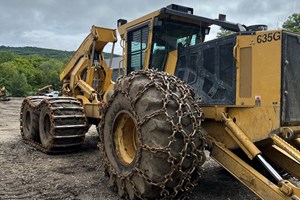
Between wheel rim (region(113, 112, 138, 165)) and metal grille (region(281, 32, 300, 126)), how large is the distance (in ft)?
6.10

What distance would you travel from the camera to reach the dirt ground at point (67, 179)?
4.76 metres

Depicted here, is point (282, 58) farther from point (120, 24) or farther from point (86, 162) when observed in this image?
point (86, 162)

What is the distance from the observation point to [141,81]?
4.40m

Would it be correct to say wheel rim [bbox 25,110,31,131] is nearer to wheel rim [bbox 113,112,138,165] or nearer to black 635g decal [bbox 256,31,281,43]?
wheel rim [bbox 113,112,138,165]

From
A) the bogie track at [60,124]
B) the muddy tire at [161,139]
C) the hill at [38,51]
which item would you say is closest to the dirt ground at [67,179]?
the bogie track at [60,124]

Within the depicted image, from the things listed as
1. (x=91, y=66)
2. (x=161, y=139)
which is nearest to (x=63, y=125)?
(x=91, y=66)

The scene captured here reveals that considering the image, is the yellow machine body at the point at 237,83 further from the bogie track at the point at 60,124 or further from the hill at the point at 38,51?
the hill at the point at 38,51

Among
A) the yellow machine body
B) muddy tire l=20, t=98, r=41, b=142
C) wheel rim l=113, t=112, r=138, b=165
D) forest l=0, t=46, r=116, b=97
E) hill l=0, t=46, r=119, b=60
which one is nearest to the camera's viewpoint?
the yellow machine body

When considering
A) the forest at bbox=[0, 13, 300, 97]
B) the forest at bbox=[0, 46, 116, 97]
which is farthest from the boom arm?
the forest at bbox=[0, 46, 116, 97]

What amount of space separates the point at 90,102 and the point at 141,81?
3718mm

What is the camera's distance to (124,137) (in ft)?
15.8

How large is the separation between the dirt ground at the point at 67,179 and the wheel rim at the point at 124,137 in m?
0.55

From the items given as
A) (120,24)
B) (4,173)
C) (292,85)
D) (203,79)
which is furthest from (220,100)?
(4,173)

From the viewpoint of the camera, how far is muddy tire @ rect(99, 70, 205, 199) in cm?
386
